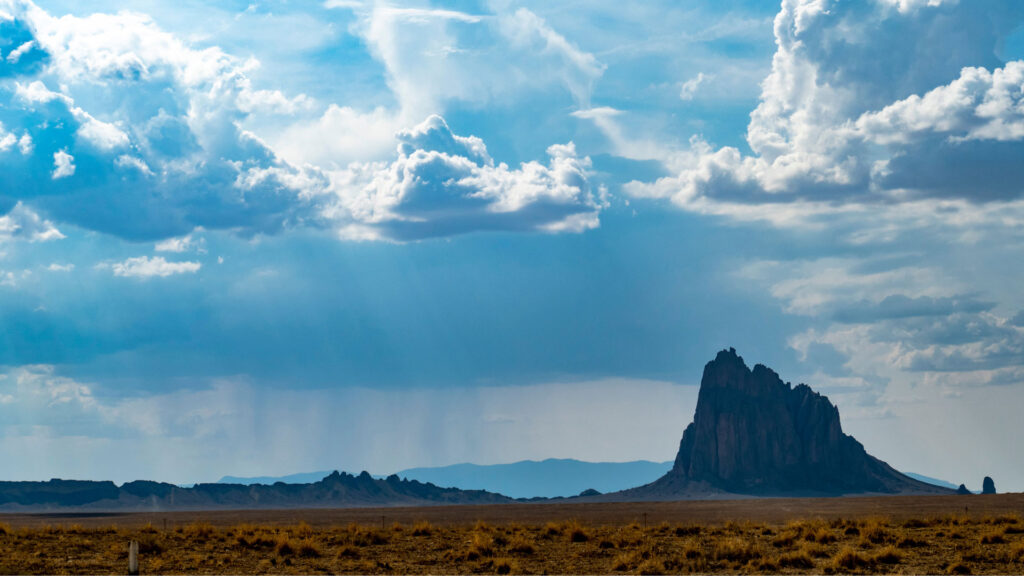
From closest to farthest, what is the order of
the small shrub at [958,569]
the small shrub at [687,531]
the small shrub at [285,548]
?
the small shrub at [958,569] < the small shrub at [285,548] < the small shrub at [687,531]

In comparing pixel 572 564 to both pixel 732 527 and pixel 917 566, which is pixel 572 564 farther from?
pixel 732 527

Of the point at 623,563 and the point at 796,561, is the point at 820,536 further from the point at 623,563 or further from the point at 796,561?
the point at 623,563

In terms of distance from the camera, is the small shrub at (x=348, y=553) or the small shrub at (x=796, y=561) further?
the small shrub at (x=348, y=553)

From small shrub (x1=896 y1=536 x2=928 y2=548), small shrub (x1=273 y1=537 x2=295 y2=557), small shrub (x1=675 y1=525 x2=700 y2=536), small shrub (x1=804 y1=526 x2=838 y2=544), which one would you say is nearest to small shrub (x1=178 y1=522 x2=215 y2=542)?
small shrub (x1=273 y1=537 x2=295 y2=557)

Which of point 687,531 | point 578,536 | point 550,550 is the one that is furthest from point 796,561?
point 687,531

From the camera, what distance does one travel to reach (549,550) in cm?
4841

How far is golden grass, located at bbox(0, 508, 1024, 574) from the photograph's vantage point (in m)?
40.8

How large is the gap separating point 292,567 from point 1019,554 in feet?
93.6

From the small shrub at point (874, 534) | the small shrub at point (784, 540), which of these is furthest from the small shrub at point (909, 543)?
the small shrub at point (784, 540)

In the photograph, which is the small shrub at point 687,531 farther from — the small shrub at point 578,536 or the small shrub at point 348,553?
the small shrub at point 348,553

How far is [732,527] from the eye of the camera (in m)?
58.5

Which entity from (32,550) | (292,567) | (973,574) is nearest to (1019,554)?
Answer: (973,574)

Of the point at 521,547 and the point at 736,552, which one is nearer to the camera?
the point at 736,552

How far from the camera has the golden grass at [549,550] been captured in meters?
40.8
